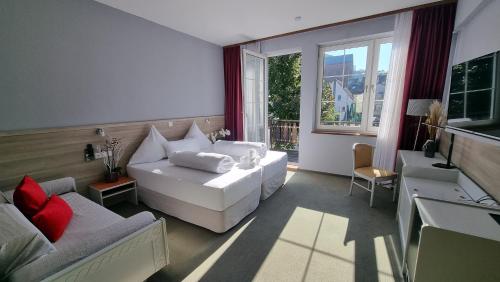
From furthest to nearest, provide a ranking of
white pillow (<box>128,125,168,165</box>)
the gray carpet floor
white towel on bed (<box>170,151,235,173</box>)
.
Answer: white pillow (<box>128,125,168,165</box>) → white towel on bed (<box>170,151,235,173</box>) → the gray carpet floor

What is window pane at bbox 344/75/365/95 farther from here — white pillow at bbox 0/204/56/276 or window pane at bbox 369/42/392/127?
white pillow at bbox 0/204/56/276

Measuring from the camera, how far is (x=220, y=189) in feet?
6.89

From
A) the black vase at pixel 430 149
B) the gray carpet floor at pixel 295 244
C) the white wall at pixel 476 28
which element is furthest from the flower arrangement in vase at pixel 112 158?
the white wall at pixel 476 28

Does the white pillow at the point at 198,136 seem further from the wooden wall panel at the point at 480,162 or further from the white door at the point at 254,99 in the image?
the wooden wall panel at the point at 480,162

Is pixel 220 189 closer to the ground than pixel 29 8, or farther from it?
closer to the ground

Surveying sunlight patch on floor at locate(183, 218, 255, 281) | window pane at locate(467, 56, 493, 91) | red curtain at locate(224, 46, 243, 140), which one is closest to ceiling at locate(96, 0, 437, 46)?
red curtain at locate(224, 46, 243, 140)

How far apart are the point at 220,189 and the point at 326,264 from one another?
3.82 ft

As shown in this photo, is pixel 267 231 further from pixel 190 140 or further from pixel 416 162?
pixel 190 140

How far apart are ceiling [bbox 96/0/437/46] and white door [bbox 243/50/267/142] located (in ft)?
2.60

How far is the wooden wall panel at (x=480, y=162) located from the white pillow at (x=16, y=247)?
114 inches

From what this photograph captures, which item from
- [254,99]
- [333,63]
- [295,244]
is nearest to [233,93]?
[254,99]

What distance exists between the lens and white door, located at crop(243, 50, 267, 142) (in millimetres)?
4457

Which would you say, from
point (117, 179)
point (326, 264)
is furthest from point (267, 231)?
point (117, 179)

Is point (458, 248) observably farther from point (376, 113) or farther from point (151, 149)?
point (151, 149)
